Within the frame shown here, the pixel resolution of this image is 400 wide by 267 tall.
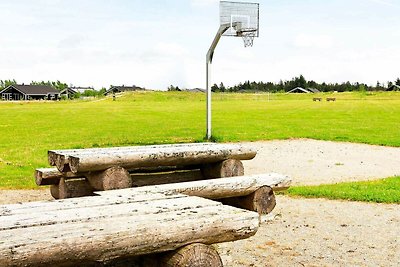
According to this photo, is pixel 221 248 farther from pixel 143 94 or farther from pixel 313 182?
pixel 143 94

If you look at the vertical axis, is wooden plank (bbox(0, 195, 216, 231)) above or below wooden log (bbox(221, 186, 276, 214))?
above

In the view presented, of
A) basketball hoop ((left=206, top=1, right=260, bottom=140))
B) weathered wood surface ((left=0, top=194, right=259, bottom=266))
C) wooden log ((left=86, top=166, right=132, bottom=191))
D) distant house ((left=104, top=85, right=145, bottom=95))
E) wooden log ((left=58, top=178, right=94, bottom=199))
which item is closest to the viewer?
weathered wood surface ((left=0, top=194, right=259, bottom=266))

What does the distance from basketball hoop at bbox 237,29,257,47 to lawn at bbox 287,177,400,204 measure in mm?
7812

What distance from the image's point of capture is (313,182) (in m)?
9.96

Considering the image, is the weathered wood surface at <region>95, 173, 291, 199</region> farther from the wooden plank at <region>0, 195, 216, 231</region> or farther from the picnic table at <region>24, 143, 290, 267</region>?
the wooden plank at <region>0, 195, 216, 231</region>

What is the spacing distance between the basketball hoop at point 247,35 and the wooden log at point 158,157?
9604 millimetres

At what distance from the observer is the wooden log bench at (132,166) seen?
241 inches

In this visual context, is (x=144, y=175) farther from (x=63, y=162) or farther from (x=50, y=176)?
(x=63, y=162)

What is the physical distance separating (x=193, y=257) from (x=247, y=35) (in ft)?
44.4

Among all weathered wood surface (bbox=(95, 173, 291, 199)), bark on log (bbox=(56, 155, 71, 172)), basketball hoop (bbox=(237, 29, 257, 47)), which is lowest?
weathered wood surface (bbox=(95, 173, 291, 199))

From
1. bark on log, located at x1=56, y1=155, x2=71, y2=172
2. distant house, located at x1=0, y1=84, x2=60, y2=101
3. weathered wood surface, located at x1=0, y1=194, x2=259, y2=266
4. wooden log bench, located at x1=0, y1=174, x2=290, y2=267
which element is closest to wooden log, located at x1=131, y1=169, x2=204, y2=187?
bark on log, located at x1=56, y1=155, x2=71, y2=172

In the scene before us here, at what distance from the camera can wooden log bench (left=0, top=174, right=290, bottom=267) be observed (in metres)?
3.12

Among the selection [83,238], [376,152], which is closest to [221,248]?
[83,238]

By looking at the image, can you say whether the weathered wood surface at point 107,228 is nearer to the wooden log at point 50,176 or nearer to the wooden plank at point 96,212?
the wooden plank at point 96,212
